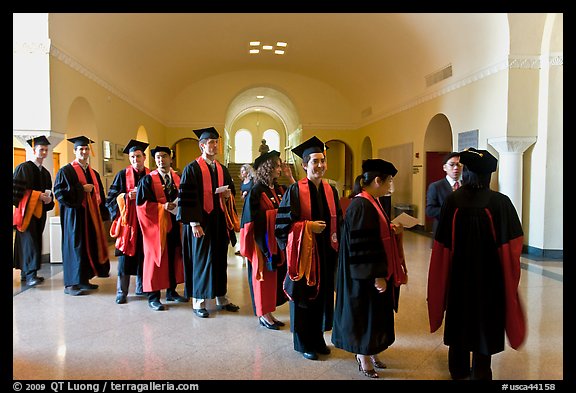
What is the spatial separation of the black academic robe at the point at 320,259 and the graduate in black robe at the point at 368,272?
1.03ft

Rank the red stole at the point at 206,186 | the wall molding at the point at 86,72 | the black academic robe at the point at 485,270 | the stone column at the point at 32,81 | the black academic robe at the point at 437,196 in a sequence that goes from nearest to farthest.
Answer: the black academic robe at the point at 485,270
the red stole at the point at 206,186
the black academic robe at the point at 437,196
the stone column at the point at 32,81
the wall molding at the point at 86,72

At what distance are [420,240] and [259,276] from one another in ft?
22.0

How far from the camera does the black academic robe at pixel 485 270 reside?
268cm

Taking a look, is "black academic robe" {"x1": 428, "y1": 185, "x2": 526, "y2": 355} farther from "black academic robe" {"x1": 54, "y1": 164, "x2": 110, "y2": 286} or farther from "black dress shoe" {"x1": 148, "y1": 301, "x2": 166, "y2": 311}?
"black academic robe" {"x1": 54, "y1": 164, "x2": 110, "y2": 286}

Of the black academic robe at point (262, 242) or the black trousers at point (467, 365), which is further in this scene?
the black academic robe at point (262, 242)

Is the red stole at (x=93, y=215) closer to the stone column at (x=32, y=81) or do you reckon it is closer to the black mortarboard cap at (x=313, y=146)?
the stone column at (x=32, y=81)

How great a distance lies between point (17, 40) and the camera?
6.36 m

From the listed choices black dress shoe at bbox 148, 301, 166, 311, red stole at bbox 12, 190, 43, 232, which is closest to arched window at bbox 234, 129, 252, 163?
red stole at bbox 12, 190, 43, 232

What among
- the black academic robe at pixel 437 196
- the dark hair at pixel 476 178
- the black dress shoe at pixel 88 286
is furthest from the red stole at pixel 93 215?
the dark hair at pixel 476 178

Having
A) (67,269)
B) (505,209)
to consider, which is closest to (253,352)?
(505,209)

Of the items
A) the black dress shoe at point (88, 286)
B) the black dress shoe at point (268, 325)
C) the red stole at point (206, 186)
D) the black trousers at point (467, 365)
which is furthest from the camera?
the black dress shoe at point (88, 286)

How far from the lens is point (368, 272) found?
272 centimetres

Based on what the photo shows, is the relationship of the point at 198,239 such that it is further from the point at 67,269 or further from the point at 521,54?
the point at 521,54

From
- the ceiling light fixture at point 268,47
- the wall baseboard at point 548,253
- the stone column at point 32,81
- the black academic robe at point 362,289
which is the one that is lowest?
the wall baseboard at point 548,253
